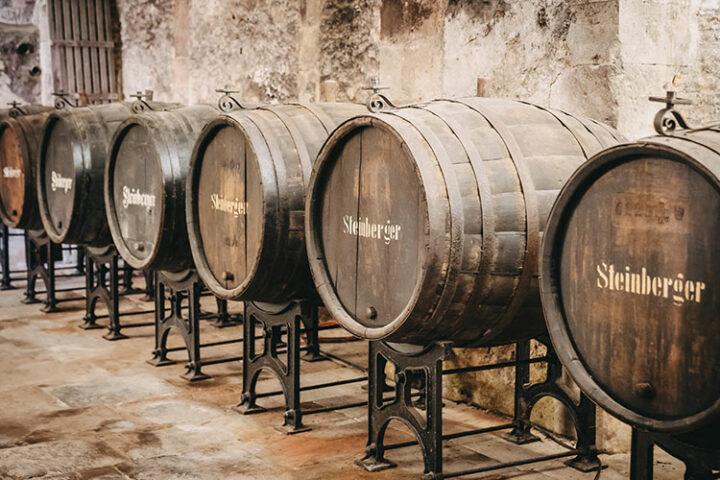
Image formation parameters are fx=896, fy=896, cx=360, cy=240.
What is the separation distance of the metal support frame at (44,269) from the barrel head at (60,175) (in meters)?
0.69

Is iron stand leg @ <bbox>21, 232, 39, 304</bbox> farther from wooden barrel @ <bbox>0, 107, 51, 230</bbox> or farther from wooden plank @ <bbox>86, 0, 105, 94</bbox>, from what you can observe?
wooden plank @ <bbox>86, 0, 105, 94</bbox>

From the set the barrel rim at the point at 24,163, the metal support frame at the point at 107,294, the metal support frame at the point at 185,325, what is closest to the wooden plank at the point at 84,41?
the barrel rim at the point at 24,163

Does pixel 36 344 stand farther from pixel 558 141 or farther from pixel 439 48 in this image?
pixel 558 141

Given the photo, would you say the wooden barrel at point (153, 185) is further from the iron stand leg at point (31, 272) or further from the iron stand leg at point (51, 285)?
the iron stand leg at point (31, 272)

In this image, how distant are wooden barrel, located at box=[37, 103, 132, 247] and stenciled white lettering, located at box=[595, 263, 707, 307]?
424cm

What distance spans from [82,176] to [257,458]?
294 cm

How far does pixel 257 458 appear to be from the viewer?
3.76 m

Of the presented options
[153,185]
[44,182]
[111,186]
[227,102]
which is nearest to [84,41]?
[44,182]

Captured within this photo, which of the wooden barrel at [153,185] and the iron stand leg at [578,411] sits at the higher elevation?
the wooden barrel at [153,185]

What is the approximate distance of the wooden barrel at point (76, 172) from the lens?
19.6 ft

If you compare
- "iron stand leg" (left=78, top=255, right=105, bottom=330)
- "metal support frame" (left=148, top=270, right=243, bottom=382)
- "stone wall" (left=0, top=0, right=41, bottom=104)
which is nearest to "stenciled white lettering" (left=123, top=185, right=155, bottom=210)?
"metal support frame" (left=148, top=270, right=243, bottom=382)

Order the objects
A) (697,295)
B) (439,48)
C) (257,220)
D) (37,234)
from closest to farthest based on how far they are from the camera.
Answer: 1. (697,295)
2. (257,220)
3. (439,48)
4. (37,234)

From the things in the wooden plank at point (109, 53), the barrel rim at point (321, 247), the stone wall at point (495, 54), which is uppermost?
the wooden plank at point (109, 53)

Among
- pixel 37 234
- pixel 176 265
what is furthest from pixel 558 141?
pixel 37 234
